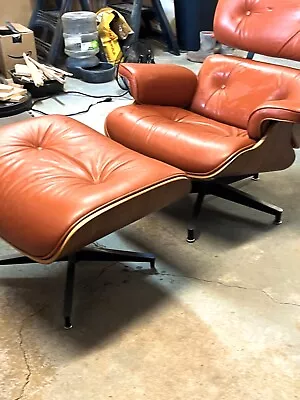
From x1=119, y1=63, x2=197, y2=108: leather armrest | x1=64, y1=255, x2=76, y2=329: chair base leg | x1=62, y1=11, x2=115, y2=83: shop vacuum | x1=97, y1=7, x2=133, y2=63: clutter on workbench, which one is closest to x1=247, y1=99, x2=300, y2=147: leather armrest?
x1=119, y1=63, x2=197, y2=108: leather armrest

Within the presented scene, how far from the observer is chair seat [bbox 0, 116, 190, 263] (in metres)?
1.43

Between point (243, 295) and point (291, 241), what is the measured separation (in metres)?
0.39

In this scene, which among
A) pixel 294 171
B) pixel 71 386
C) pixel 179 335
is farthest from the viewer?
pixel 294 171

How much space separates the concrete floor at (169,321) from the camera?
1419 millimetres

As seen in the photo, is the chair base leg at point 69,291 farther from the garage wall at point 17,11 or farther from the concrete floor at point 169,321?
the garage wall at point 17,11

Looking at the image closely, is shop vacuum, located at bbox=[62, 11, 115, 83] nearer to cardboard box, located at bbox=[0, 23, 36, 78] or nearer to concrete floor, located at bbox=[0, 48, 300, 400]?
cardboard box, located at bbox=[0, 23, 36, 78]

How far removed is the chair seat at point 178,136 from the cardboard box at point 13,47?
1.68 meters

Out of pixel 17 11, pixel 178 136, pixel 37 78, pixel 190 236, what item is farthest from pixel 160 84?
pixel 17 11

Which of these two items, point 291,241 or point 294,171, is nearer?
point 291,241

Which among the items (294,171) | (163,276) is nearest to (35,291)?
(163,276)

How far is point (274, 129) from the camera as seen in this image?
1902 millimetres

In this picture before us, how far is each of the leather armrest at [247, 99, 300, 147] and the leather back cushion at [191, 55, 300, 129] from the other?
24cm

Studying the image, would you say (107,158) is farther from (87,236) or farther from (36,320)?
(36,320)

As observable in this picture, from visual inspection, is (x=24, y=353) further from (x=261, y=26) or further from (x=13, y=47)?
(x=13, y=47)
